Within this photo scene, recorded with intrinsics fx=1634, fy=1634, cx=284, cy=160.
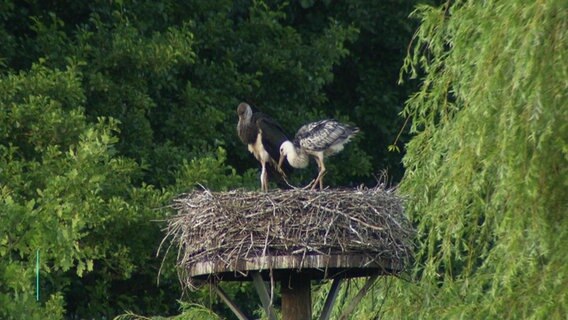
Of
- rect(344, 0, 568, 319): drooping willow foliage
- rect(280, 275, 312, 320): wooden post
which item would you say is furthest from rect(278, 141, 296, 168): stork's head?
rect(280, 275, 312, 320): wooden post

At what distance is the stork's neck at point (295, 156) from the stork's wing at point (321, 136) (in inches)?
2.2

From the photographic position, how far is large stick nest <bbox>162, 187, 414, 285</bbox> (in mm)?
10016

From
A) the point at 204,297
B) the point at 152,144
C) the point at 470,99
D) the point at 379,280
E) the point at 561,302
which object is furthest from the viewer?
the point at 152,144

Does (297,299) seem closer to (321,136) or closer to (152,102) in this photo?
(321,136)

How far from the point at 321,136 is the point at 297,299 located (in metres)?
1.48

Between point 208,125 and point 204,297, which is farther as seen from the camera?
point 208,125

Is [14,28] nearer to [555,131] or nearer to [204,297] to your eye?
[204,297]

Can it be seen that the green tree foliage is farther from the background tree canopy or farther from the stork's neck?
the stork's neck

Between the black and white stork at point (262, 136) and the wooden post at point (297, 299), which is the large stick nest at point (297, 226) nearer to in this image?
the wooden post at point (297, 299)

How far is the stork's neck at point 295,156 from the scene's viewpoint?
11.9 m

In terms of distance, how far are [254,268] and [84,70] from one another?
7695 mm

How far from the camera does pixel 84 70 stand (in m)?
17.3

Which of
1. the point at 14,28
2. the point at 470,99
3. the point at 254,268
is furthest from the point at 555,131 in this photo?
the point at 14,28

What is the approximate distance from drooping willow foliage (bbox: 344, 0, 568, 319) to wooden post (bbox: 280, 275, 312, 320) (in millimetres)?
733
